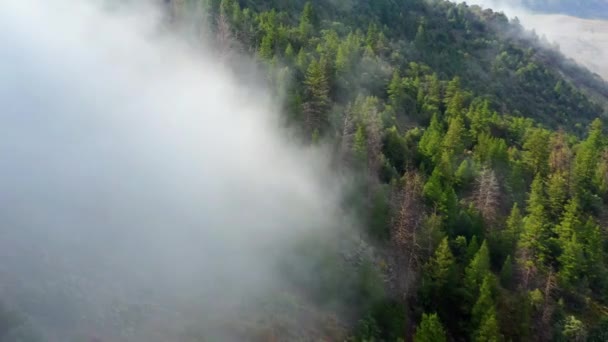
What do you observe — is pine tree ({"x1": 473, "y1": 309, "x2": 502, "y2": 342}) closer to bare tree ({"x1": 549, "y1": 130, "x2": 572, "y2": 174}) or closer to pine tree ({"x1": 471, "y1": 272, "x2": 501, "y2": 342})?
pine tree ({"x1": 471, "y1": 272, "x2": 501, "y2": 342})

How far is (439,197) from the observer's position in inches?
2324

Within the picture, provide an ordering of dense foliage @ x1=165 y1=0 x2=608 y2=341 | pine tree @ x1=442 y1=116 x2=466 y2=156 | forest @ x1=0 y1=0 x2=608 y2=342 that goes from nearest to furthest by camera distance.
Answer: forest @ x1=0 y1=0 x2=608 y2=342, dense foliage @ x1=165 y1=0 x2=608 y2=341, pine tree @ x1=442 y1=116 x2=466 y2=156

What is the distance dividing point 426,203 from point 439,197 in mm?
1813

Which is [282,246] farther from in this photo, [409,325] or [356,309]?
[409,325]

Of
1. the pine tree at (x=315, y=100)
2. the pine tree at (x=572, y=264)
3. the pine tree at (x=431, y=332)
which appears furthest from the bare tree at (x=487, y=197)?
the pine tree at (x=431, y=332)

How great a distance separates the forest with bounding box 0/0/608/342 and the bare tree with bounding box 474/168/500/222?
23 centimetres

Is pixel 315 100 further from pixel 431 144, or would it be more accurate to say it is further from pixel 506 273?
pixel 506 273

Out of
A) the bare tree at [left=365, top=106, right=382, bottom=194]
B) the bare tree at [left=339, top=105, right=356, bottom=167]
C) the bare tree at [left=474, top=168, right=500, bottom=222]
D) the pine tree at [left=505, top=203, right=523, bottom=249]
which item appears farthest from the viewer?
the bare tree at [left=474, top=168, right=500, bottom=222]

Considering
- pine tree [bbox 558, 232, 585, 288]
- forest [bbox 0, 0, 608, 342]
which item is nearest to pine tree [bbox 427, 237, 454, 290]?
forest [bbox 0, 0, 608, 342]

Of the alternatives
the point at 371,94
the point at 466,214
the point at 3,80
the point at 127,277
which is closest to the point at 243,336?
the point at 127,277

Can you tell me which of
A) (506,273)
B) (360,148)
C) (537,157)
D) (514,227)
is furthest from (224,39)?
(506,273)

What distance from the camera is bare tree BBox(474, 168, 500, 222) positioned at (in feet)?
204

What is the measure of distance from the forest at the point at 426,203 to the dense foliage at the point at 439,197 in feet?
0.58

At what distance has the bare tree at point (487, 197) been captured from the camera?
62094 mm
